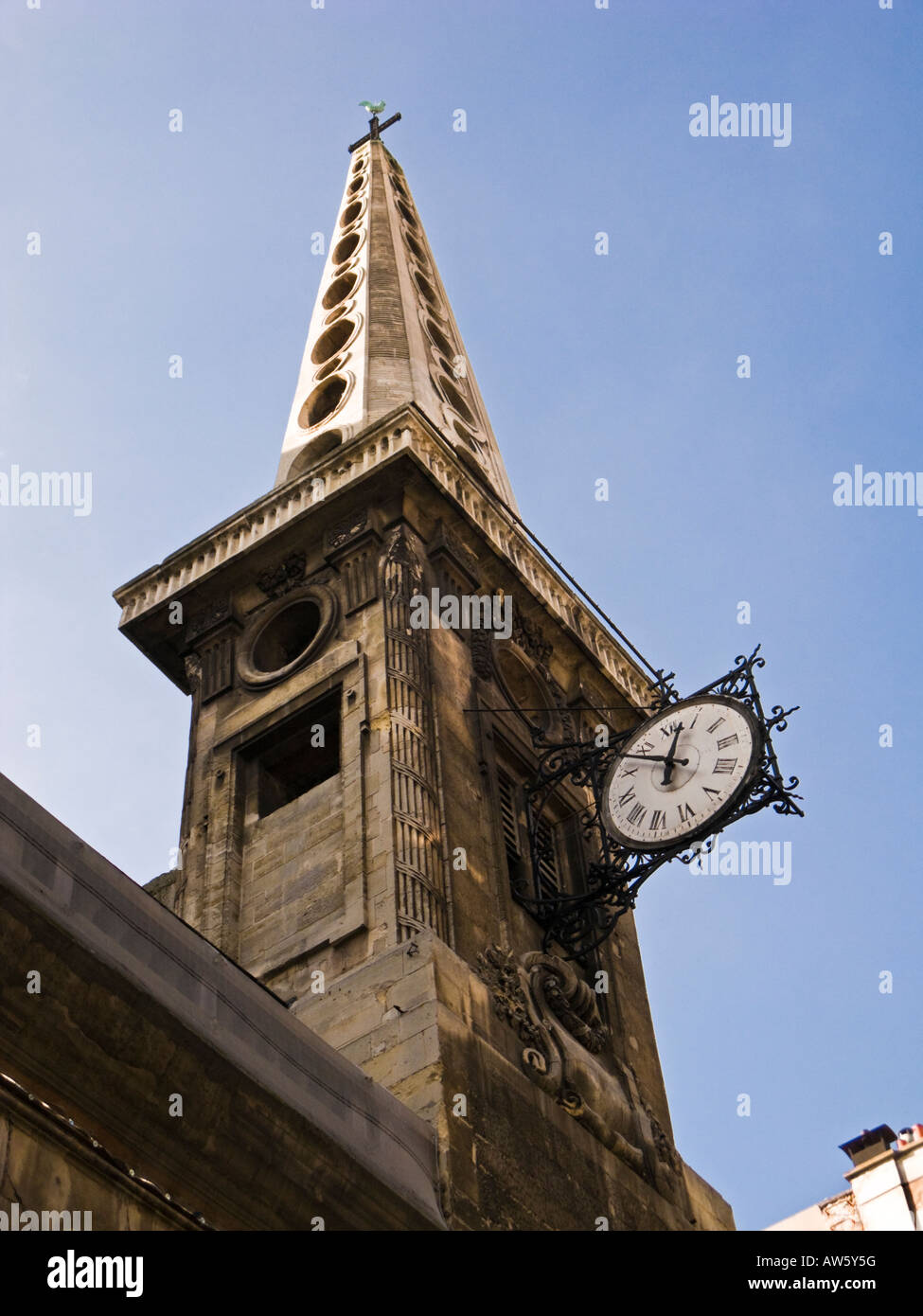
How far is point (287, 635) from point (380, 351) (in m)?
10.7

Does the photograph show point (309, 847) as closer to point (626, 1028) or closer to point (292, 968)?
point (292, 968)

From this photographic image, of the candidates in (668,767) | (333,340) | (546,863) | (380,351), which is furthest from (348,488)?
(333,340)

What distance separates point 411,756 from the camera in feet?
96.8

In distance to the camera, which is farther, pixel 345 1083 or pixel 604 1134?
pixel 604 1134

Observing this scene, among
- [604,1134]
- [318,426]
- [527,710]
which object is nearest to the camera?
[604,1134]

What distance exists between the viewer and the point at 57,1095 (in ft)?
60.1

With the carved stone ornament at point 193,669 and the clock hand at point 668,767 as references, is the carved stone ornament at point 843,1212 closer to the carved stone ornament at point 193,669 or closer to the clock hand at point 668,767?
the carved stone ornament at point 193,669

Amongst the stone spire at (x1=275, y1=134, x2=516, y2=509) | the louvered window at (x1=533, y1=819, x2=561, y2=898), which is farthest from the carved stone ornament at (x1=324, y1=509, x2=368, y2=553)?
the louvered window at (x1=533, y1=819, x2=561, y2=898)

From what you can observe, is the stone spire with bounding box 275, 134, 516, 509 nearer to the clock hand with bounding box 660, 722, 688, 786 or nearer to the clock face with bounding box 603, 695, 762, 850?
the clock face with bounding box 603, 695, 762, 850

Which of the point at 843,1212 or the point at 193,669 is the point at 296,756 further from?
the point at 843,1212

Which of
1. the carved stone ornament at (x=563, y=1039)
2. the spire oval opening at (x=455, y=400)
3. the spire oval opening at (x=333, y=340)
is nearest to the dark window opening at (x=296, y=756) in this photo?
the carved stone ornament at (x=563, y=1039)
